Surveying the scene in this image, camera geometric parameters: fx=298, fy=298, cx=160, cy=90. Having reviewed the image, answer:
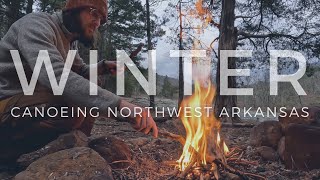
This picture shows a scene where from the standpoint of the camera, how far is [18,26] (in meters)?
2.44

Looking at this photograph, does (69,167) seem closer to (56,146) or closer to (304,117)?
(56,146)

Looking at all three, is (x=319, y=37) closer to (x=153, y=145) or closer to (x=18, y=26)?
(x=153, y=145)

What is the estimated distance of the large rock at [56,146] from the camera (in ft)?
9.77

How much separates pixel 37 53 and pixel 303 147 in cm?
324

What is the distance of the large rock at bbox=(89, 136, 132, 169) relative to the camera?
3.07m

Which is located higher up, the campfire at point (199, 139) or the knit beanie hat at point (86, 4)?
the knit beanie hat at point (86, 4)

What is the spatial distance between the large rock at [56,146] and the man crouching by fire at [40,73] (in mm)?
55

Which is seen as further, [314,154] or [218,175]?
[314,154]

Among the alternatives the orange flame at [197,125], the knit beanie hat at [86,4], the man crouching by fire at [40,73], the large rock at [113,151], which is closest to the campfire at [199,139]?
the orange flame at [197,125]

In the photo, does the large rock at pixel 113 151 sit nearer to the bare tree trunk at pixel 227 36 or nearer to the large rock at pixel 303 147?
the large rock at pixel 303 147

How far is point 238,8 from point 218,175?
9860 mm

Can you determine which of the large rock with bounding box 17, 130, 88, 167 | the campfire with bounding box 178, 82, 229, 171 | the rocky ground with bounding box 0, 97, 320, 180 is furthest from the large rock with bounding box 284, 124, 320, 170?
the large rock with bounding box 17, 130, 88, 167

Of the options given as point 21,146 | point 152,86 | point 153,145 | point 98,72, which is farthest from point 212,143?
point 152,86

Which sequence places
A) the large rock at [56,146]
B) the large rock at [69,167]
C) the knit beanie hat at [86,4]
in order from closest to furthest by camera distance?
1. the large rock at [69,167]
2. the knit beanie hat at [86,4]
3. the large rock at [56,146]
